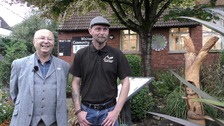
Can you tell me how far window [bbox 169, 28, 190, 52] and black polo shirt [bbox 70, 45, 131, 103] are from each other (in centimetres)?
1380

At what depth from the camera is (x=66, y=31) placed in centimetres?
1761

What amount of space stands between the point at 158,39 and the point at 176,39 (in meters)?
1.07

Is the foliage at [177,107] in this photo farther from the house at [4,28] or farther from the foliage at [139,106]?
the house at [4,28]

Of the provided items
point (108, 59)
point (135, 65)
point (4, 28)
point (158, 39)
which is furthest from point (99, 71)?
point (4, 28)

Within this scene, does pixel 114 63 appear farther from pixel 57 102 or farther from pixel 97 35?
pixel 57 102

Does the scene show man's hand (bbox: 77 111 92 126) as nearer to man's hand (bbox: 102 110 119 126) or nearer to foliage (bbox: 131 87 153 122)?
man's hand (bbox: 102 110 119 126)

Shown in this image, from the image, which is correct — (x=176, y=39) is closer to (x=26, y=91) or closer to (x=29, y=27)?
(x=26, y=91)

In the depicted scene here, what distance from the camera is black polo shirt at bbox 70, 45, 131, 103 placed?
9.57 feet

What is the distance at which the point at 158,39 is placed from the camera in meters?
16.5

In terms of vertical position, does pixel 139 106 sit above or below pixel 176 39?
below

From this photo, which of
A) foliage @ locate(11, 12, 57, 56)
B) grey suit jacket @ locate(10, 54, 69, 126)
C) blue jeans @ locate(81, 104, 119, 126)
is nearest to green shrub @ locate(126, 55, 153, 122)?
blue jeans @ locate(81, 104, 119, 126)

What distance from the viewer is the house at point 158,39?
15.9 metres

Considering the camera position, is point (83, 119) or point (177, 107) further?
point (177, 107)

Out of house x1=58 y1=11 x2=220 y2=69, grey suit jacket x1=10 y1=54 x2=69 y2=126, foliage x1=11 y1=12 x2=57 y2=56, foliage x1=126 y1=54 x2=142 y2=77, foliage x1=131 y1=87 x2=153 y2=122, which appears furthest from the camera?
foliage x1=11 y1=12 x2=57 y2=56
